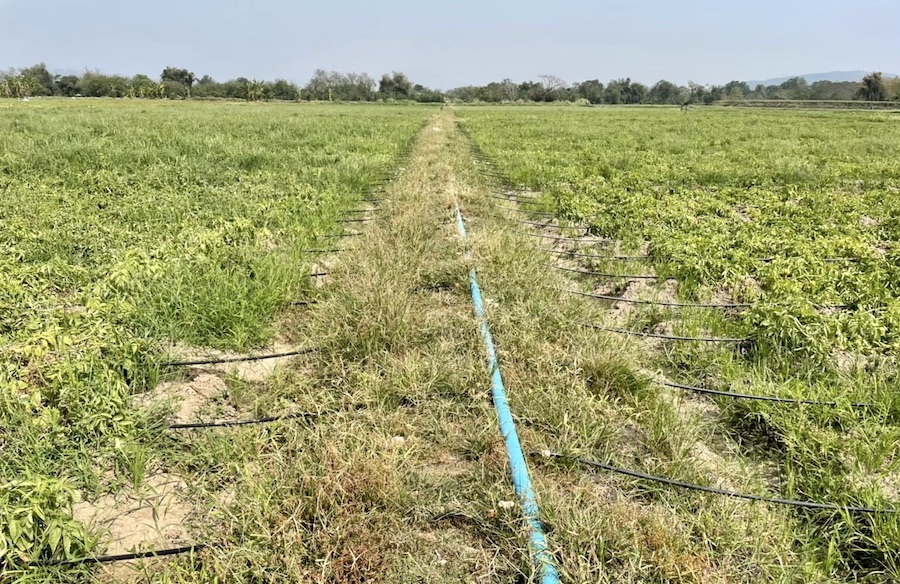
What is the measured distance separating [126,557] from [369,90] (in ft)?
433

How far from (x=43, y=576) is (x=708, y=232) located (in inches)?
264

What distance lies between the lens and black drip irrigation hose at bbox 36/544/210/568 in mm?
1898

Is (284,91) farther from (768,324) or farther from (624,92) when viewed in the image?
(768,324)

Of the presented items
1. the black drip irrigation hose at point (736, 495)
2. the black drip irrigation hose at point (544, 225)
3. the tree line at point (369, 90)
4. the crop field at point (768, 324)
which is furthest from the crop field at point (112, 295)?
the tree line at point (369, 90)

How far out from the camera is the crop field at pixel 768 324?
232 centimetres

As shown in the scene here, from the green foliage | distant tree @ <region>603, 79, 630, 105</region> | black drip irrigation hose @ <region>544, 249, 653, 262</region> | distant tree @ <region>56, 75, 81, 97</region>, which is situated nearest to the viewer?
the green foliage

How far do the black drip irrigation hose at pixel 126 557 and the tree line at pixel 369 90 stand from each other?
110 meters

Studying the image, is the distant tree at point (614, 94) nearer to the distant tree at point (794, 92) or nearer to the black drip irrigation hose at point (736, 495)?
the distant tree at point (794, 92)

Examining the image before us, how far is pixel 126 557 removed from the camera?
197 centimetres

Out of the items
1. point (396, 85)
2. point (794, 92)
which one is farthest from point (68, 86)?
point (794, 92)

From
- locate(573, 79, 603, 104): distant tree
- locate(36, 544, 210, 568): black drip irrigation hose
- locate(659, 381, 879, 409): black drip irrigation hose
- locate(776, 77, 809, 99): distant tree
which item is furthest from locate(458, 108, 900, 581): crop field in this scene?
locate(776, 77, 809, 99): distant tree

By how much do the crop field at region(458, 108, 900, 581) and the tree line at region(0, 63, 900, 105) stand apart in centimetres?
10283

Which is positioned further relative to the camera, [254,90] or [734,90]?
[734,90]

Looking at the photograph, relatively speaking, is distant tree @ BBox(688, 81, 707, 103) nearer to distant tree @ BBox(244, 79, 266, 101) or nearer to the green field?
distant tree @ BBox(244, 79, 266, 101)
